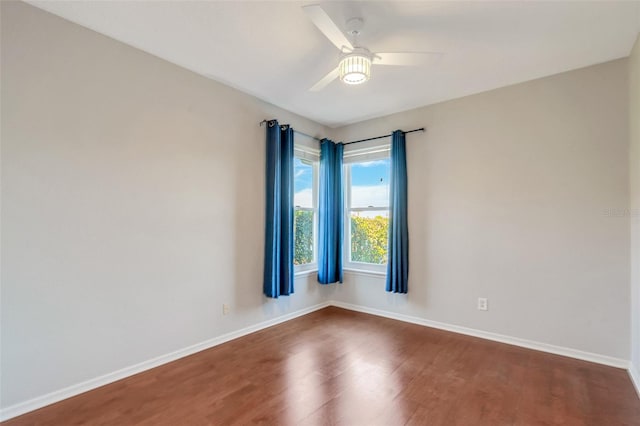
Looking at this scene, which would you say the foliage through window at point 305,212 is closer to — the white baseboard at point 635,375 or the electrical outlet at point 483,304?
the electrical outlet at point 483,304

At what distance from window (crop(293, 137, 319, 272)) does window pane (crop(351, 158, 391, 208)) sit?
58cm

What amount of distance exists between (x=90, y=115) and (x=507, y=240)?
3.91 m

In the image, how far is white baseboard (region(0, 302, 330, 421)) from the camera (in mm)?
2000

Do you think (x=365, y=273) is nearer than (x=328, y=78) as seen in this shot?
No

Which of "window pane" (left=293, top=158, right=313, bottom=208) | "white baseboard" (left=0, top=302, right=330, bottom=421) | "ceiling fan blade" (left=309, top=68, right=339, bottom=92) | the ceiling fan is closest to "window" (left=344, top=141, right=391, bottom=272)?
"window pane" (left=293, top=158, right=313, bottom=208)

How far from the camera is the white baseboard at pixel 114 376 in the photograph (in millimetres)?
2000

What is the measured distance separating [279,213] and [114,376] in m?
2.07

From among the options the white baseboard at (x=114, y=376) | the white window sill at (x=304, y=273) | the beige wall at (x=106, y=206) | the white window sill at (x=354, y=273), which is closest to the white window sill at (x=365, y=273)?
the white window sill at (x=354, y=273)

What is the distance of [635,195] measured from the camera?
2.48 meters

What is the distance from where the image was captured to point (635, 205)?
8.20 feet

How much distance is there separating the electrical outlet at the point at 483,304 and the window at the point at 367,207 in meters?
1.21

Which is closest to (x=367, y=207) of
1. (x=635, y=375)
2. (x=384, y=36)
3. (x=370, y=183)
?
(x=370, y=183)

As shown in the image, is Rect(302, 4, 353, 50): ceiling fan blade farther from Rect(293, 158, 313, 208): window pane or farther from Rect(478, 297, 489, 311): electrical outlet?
Rect(478, 297, 489, 311): electrical outlet

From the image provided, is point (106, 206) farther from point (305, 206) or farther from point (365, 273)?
point (365, 273)
